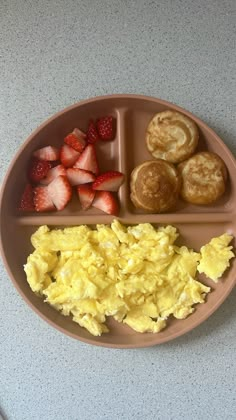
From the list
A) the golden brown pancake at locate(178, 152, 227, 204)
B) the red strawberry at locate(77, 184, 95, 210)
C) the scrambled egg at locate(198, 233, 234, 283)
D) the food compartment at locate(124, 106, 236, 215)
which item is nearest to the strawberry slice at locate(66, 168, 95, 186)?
the red strawberry at locate(77, 184, 95, 210)

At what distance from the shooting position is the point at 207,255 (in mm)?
1571

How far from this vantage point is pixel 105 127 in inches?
61.9

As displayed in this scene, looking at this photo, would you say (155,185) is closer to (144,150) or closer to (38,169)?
(144,150)

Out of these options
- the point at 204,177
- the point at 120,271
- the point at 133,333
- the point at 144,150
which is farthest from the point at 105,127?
the point at 133,333

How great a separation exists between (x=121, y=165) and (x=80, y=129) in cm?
18

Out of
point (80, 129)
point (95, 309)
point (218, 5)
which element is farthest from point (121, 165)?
point (218, 5)

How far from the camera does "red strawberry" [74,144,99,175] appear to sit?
156 centimetres

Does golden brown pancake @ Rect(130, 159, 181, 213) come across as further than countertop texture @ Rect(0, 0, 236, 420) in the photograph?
No

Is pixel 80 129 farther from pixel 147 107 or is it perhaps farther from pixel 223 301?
pixel 223 301

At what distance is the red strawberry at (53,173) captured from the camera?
1571 millimetres

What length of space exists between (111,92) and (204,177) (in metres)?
0.42

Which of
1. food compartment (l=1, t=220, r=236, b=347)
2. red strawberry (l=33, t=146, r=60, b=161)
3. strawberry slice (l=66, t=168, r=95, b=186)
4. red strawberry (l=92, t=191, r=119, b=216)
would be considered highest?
red strawberry (l=33, t=146, r=60, b=161)

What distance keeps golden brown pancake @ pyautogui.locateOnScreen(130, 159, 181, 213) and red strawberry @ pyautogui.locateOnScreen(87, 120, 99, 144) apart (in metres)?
0.17

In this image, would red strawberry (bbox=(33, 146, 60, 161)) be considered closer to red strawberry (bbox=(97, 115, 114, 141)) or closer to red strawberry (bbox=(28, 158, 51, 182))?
red strawberry (bbox=(28, 158, 51, 182))
